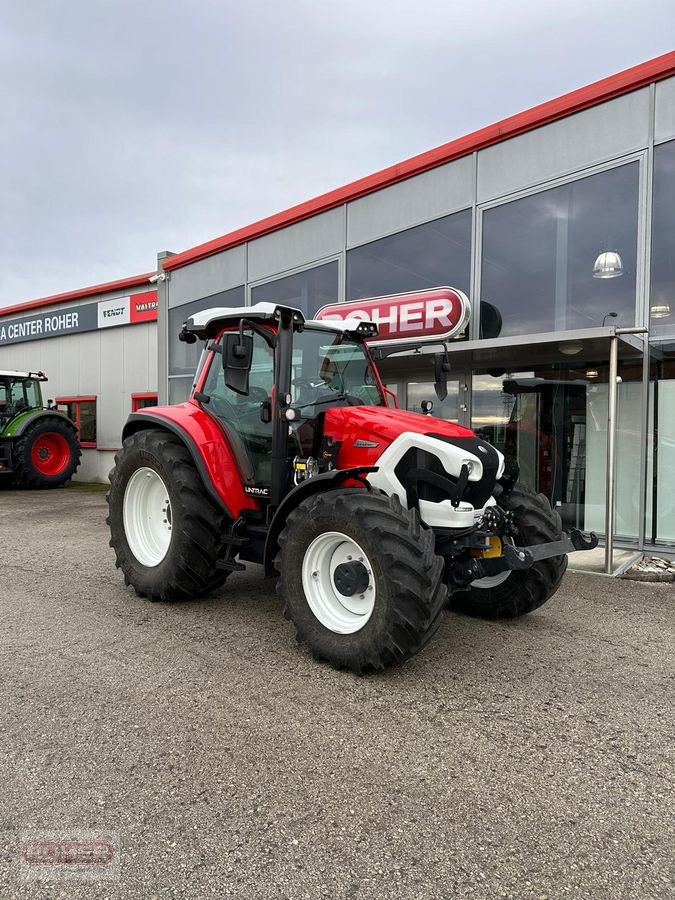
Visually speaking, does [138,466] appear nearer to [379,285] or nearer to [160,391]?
[379,285]

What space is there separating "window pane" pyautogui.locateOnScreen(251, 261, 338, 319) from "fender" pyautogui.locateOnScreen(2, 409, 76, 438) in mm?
6299

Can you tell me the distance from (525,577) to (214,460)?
2.35 meters

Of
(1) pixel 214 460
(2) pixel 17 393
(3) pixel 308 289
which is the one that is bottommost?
(1) pixel 214 460

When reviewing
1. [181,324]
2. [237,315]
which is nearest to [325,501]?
[237,315]

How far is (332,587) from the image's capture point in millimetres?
3775

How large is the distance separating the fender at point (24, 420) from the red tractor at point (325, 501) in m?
9.58

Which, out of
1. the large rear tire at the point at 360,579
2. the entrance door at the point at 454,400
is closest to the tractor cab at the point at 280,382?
the large rear tire at the point at 360,579

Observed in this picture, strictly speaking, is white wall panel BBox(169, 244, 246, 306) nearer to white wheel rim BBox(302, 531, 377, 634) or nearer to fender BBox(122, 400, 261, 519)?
fender BBox(122, 400, 261, 519)

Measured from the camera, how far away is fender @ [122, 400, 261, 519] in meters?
4.53

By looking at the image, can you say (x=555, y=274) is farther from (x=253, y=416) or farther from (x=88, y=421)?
(x=88, y=421)

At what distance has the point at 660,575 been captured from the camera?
627cm

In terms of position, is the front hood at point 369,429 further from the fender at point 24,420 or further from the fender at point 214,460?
the fender at point 24,420

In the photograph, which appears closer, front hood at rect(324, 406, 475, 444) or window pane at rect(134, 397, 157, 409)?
front hood at rect(324, 406, 475, 444)

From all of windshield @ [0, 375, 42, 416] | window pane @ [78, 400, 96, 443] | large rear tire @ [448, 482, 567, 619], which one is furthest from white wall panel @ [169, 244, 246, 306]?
large rear tire @ [448, 482, 567, 619]
